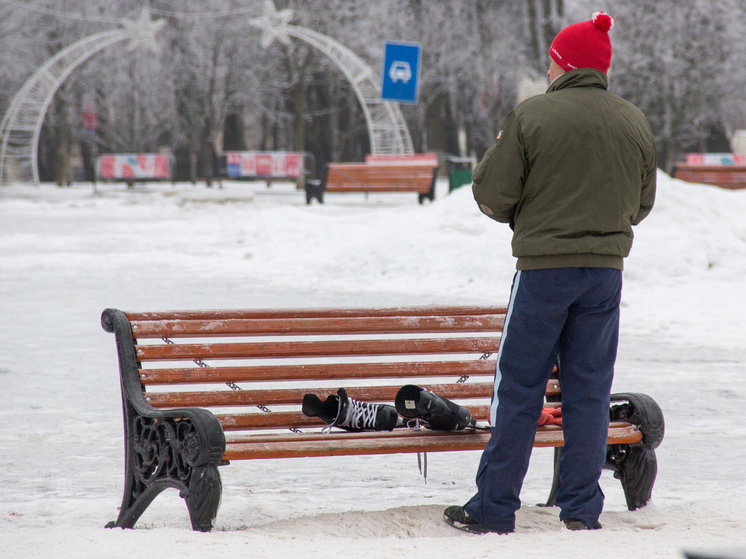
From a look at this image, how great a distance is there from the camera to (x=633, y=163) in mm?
3217

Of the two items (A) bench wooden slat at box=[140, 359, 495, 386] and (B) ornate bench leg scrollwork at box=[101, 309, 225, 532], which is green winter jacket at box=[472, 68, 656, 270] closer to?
(A) bench wooden slat at box=[140, 359, 495, 386]

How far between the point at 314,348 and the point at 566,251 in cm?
118

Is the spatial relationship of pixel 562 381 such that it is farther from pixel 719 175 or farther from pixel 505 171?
pixel 719 175

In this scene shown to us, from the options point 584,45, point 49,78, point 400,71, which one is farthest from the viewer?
point 49,78

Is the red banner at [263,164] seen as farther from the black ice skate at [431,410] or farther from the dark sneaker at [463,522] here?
the dark sneaker at [463,522]

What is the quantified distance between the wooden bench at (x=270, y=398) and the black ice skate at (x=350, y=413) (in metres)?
0.08

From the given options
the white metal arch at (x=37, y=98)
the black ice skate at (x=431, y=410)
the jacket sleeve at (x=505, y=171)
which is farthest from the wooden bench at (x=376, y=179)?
the jacket sleeve at (x=505, y=171)

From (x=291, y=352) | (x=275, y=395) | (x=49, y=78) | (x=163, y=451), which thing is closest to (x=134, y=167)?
(x=49, y=78)

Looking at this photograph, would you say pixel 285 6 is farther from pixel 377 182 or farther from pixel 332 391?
pixel 332 391

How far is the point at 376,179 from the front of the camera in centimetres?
2447

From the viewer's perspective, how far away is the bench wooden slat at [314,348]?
12.0 feet

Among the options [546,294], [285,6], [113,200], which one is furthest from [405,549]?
[285,6]

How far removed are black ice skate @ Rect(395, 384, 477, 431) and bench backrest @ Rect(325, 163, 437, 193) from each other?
20.8 m

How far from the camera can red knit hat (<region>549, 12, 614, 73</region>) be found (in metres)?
3.19
